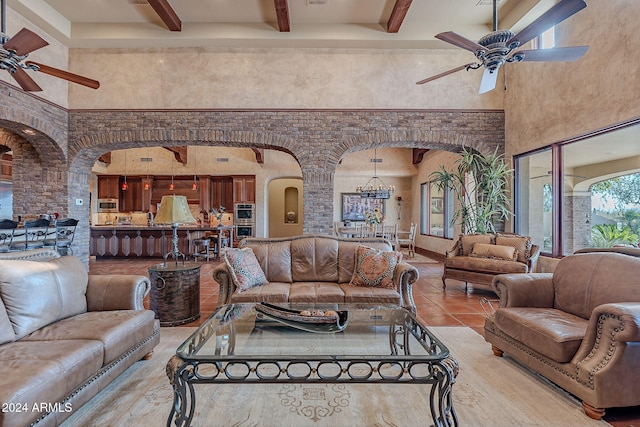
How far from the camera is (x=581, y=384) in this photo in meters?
1.85

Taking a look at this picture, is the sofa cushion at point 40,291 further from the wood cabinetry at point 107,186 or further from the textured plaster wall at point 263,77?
the wood cabinetry at point 107,186

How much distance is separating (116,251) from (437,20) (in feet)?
29.0

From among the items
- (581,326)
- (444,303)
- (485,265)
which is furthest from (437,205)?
(581,326)

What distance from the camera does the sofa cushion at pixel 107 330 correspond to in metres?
1.93

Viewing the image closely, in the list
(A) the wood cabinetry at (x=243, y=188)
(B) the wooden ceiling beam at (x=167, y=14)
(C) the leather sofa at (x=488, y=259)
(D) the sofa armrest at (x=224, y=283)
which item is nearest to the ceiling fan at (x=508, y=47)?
→ (C) the leather sofa at (x=488, y=259)

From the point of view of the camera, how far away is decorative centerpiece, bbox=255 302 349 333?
2.24m

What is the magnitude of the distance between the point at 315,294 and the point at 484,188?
397 cm

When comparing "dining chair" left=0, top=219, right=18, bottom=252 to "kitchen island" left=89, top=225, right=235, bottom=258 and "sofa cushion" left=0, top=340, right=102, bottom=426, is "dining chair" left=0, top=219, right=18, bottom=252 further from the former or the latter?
"kitchen island" left=89, top=225, right=235, bottom=258

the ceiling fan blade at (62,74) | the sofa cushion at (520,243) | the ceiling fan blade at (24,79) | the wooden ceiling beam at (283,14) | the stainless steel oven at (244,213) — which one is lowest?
the sofa cushion at (520,243)

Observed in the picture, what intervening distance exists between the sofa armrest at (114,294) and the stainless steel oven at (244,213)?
7.59 meters

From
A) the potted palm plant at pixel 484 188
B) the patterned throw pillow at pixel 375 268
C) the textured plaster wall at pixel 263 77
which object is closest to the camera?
the patterned throw pillow at pixel 375 268

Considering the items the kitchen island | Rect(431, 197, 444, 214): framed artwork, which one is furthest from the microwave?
Rect(431, 197, 444, 214): framed artwork

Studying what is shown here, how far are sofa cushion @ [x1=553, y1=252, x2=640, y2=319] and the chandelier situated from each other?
639cm

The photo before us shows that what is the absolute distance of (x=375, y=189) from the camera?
10.8m
